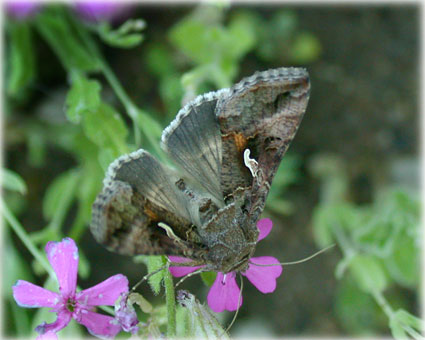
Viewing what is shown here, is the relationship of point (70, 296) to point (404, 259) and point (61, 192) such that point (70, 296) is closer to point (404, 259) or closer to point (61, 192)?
point (61, 192)

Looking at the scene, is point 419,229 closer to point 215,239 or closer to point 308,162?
point 308,162

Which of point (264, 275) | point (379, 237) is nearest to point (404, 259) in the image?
point (379, 237)

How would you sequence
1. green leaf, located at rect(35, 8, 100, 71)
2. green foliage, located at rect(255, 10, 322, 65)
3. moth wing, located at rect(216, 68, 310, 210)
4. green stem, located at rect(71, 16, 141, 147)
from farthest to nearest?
1. green foliage, located at rect(255, 10, 322, 65)
2. green leaf, located at rect(35, 8, 100, 71)
3. green stem, located at rect(71, 16, 141, 147)
4. moth wing, located at rect(216, 68, 310, 210)

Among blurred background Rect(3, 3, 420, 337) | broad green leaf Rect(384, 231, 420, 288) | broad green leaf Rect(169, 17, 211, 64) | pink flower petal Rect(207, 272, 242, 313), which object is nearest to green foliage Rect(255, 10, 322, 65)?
blurred background Rect(3, 3, 420, 337)

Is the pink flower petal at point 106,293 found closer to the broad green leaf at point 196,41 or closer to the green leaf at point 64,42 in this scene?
the green leaf at point 64,42

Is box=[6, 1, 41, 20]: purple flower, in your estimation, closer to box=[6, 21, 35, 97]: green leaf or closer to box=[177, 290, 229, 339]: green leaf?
box=[6, 21, 35, 97]: green leaf
